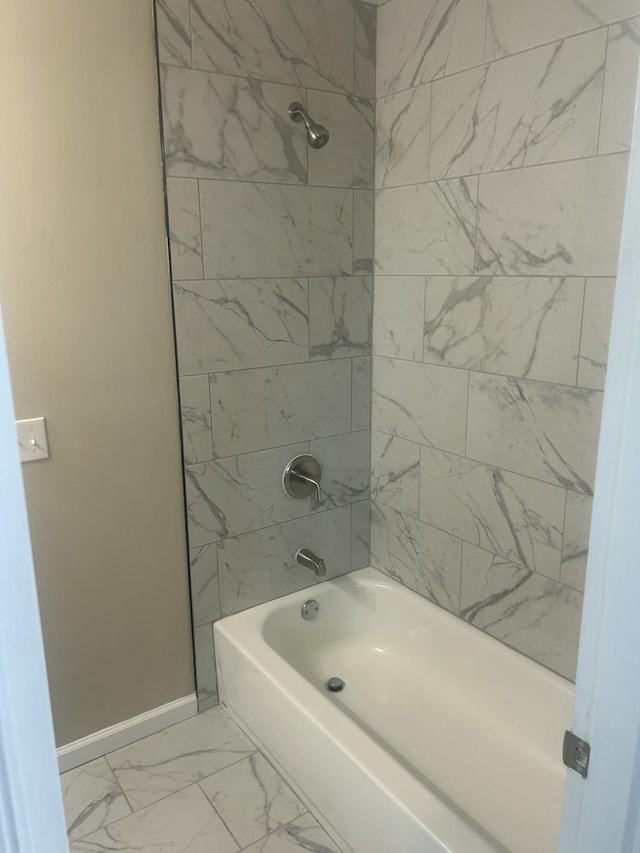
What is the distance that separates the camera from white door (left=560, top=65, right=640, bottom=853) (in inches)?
27.7

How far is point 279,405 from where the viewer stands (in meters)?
2.36

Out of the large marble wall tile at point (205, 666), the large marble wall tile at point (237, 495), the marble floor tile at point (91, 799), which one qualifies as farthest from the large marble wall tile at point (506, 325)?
the marble floor tile at point (91, 799)

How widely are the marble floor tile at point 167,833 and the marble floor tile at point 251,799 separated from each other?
0.12 feet

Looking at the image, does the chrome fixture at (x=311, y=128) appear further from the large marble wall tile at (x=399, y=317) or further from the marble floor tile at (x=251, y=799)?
the marble floor tile at (x=251, y=799)

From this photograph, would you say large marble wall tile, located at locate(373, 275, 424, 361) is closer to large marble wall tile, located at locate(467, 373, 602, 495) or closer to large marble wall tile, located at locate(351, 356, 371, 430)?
large marble wall tile, located at locate(351, 356, 371, 430)

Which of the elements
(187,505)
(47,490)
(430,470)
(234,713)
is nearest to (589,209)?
(430,470)

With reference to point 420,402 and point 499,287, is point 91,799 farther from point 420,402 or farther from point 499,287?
point 499,287

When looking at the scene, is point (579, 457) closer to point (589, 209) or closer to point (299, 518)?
point (589, 209)

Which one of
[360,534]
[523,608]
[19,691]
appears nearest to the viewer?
[19,691]

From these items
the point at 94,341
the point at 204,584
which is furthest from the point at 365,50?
the point at 204,584

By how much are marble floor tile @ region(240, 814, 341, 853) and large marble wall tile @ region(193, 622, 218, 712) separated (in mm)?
615

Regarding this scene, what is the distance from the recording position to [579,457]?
186 cm

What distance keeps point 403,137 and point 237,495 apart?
4.54 ft

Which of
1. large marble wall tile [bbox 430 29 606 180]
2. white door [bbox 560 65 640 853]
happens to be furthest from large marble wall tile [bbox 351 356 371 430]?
white door [bbox 560 65 640 853]
